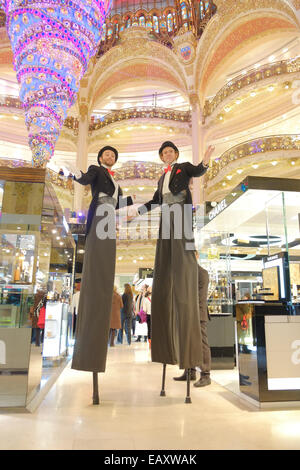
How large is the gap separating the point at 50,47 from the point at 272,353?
6.34 m

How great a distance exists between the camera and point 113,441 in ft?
5.68

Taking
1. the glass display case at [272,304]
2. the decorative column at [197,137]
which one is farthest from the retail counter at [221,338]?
the decorative column at [197,137]

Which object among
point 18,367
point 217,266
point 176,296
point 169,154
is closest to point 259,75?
point 217,266

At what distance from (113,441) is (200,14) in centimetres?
1930

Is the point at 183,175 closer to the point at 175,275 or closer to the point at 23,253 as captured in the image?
the point at 175,275

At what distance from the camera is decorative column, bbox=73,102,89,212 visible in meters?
16.8

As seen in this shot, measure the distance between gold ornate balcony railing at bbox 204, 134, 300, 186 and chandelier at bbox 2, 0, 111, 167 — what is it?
918 cm

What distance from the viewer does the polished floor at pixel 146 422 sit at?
1.71m

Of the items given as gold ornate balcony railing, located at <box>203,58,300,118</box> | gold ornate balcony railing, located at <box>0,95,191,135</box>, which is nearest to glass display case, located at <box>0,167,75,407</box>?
gold ornate balcony railing, located at <box>203,58,300,118</box>

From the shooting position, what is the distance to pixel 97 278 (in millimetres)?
2697

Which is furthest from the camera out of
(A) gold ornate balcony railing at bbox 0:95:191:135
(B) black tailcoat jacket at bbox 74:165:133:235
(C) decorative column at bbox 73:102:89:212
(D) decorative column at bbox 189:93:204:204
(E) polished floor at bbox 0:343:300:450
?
(A) gold ornate balcony railing at bbox 0:95:191:135

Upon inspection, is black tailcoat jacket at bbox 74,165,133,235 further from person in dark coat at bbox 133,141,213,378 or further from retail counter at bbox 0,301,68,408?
retail counter at bbox 0,301,68,408
